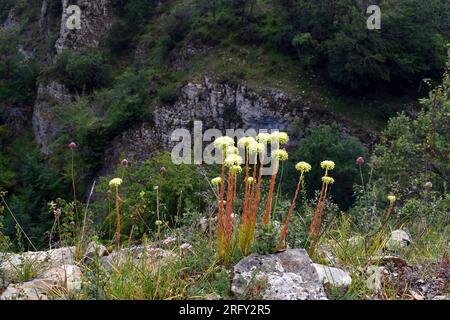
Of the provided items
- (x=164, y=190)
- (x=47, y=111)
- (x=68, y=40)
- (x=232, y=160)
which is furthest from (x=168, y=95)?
(x=232, y=160)

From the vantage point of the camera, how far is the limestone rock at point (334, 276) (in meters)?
3.12

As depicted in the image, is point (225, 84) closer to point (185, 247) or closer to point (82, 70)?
point (82, 70)

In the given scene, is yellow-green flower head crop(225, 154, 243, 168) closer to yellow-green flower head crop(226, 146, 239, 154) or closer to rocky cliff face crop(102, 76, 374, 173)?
yellow-green flower head crop(226, 146, 239, 154)

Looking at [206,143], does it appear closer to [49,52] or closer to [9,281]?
[49,52]

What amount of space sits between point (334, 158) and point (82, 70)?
18284 millimetres

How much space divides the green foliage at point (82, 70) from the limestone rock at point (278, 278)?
92.4 feet

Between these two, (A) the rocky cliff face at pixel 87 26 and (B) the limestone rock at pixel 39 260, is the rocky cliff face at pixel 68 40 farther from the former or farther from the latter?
(B) the limestone rock at pixel 39 260

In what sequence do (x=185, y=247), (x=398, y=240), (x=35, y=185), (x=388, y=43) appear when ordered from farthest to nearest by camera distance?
(x=35, y=185), (x=388, y=43), (x=398, y=240), (x=185, y=247)

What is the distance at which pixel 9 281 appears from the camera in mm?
3234

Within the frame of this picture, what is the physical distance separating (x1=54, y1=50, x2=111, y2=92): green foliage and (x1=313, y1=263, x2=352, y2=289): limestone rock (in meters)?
28.2

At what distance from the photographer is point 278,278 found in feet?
10.00

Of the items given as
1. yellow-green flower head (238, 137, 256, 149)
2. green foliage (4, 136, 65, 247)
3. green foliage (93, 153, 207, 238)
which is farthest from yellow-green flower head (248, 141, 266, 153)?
green foliage (4, 136, 65, 247)

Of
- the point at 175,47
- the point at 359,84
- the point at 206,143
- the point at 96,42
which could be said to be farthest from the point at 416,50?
the point at 96,42

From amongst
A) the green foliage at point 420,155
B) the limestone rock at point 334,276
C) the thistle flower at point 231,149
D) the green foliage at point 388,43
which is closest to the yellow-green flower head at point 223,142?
the thistle flower at point 231,149
